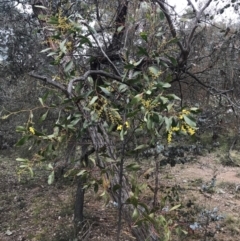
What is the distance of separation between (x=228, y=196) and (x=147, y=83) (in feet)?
14.7

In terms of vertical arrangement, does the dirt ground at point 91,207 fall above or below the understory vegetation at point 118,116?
below

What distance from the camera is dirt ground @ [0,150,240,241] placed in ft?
13.3

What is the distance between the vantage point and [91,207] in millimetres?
4980

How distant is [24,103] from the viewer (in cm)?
454

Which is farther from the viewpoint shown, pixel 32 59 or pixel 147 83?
pixel 32 59

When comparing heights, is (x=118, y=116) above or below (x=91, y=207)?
above

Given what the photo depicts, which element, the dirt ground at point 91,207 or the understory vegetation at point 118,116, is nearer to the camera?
the understory vegetation at point 118,116

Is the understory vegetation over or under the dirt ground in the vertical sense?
over

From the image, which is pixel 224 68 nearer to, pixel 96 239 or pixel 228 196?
pixel 96 239

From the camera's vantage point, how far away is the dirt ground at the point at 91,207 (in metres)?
4.05

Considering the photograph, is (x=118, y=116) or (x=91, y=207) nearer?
(x=118, y=116)

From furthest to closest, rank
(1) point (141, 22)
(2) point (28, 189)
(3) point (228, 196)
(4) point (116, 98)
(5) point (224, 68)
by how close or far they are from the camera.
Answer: (2) point (28, 189) < (3) point (228, 196) < (5) point (224, 68) < (1) point (141, 22) < (4) point (116, 98)

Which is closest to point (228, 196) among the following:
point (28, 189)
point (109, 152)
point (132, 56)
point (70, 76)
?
point (28, 189)

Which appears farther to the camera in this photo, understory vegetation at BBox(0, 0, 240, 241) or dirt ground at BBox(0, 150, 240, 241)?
dirt ground at BBox(0, 150, 240, 241)
